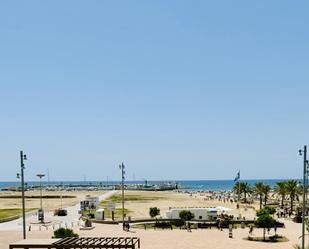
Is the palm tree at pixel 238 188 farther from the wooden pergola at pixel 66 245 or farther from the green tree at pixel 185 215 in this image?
the wooden pergola at pixel 66 245

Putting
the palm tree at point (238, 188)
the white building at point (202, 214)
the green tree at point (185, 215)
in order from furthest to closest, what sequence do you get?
the palm tree at point (238, 188), the white building at point (202, 214), the green tree at point (185, 215)

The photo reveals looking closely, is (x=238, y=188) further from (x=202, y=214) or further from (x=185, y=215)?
(x=185, y=215)

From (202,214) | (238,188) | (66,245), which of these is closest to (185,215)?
(202,214)

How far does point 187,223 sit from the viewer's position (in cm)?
5034

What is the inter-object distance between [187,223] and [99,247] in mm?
24752

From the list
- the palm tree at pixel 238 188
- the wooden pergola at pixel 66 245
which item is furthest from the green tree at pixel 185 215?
the wooden pergola at pixel 66 245

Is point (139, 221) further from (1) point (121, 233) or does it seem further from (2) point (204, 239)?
(2) point (204, 239)

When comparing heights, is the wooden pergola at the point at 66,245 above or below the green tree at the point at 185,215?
above

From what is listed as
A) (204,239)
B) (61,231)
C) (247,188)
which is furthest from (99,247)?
(247,188)

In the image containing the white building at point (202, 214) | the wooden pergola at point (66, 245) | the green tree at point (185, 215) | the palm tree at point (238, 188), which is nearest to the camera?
the wooden pergola at point (66, 245)

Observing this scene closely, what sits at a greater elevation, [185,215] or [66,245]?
[66,245]

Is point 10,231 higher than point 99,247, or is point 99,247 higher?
point 99,247

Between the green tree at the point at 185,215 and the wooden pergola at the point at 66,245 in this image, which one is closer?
the wooden pergola at the point at 66,245

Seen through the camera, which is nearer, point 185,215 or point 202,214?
point 185,215
